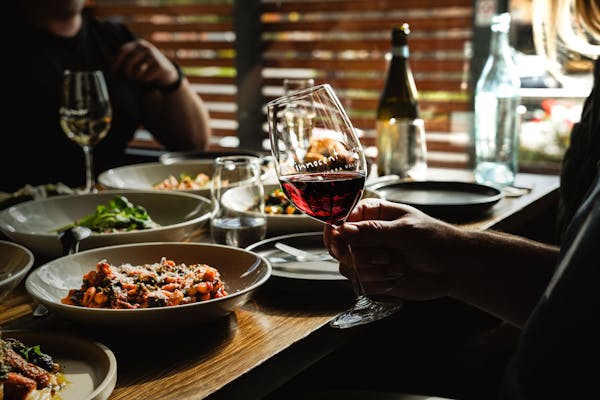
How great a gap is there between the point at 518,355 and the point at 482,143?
4.94 feet

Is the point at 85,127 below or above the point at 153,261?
above

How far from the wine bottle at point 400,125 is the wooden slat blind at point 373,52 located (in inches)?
67.2

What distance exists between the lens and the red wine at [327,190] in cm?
98

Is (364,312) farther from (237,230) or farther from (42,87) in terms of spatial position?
(42,87)

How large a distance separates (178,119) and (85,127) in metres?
1.21

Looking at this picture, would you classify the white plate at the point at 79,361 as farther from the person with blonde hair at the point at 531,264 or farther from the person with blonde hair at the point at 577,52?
the person with blonde hair at the point at 577,52

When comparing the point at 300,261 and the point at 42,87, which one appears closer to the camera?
the point at 300,261

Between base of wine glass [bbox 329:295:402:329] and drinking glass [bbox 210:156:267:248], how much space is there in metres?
0.36

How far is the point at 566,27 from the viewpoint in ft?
5.25

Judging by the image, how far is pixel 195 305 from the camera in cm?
86

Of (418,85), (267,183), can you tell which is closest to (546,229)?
(267,183)

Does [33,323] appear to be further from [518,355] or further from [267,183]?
[267,183]

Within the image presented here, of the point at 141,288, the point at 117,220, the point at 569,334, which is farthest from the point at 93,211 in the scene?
the point at 569,334

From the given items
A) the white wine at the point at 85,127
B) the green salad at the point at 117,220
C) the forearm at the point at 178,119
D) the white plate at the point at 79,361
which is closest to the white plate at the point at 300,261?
the green salad at the point at 117,220
